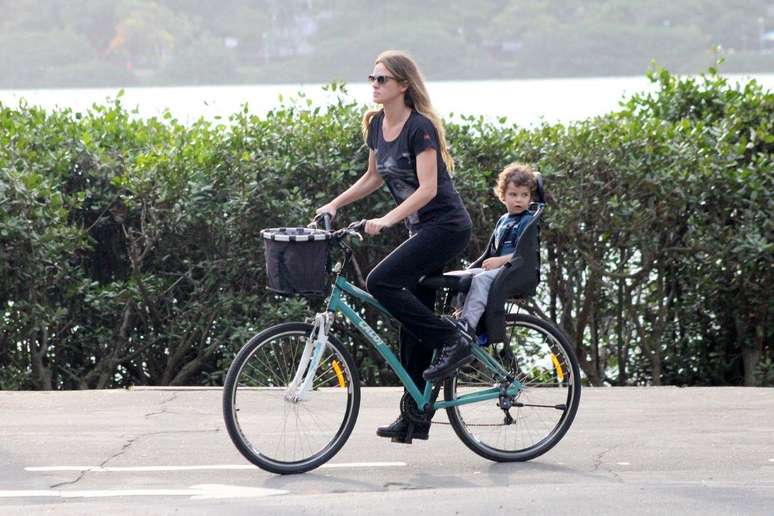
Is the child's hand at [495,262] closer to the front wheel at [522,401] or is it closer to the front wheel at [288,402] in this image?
the front wheel at [522,401]

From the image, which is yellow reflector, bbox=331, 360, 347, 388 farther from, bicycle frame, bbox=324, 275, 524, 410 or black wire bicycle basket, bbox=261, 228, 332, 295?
black wire bicycle basket, bbox=261, 228, 332, 295

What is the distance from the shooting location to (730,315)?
29.6 feet

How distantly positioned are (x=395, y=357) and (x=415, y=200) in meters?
0.85

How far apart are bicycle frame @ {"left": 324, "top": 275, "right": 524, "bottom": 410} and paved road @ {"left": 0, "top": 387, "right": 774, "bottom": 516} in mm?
324

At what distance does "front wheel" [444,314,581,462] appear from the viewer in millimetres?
6066

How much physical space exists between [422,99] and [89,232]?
377cm

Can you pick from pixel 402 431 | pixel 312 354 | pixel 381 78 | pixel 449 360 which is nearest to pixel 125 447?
pixel 312 354

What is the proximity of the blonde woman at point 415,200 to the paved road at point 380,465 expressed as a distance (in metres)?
0.62

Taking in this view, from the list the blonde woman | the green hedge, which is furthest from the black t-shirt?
the green hedge

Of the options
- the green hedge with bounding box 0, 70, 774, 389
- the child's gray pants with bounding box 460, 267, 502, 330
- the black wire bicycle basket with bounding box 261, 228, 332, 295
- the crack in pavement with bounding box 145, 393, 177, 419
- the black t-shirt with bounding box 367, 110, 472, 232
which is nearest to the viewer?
the black wire bicycle basket with bounding box 261, 228, 332, 295

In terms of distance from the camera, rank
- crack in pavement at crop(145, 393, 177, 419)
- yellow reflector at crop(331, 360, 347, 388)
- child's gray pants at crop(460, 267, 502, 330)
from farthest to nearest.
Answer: crack in pavement at crop(145, 393, 177, 419) < child's gray pants at crop(460, 267, 502, 330) < yellow reflector at crop(331, 360, 347, 388)

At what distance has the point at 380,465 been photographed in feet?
19.6

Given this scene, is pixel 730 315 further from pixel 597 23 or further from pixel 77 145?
pixel 597 23

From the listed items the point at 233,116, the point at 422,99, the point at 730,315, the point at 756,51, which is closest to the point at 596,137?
the point at 730,315
